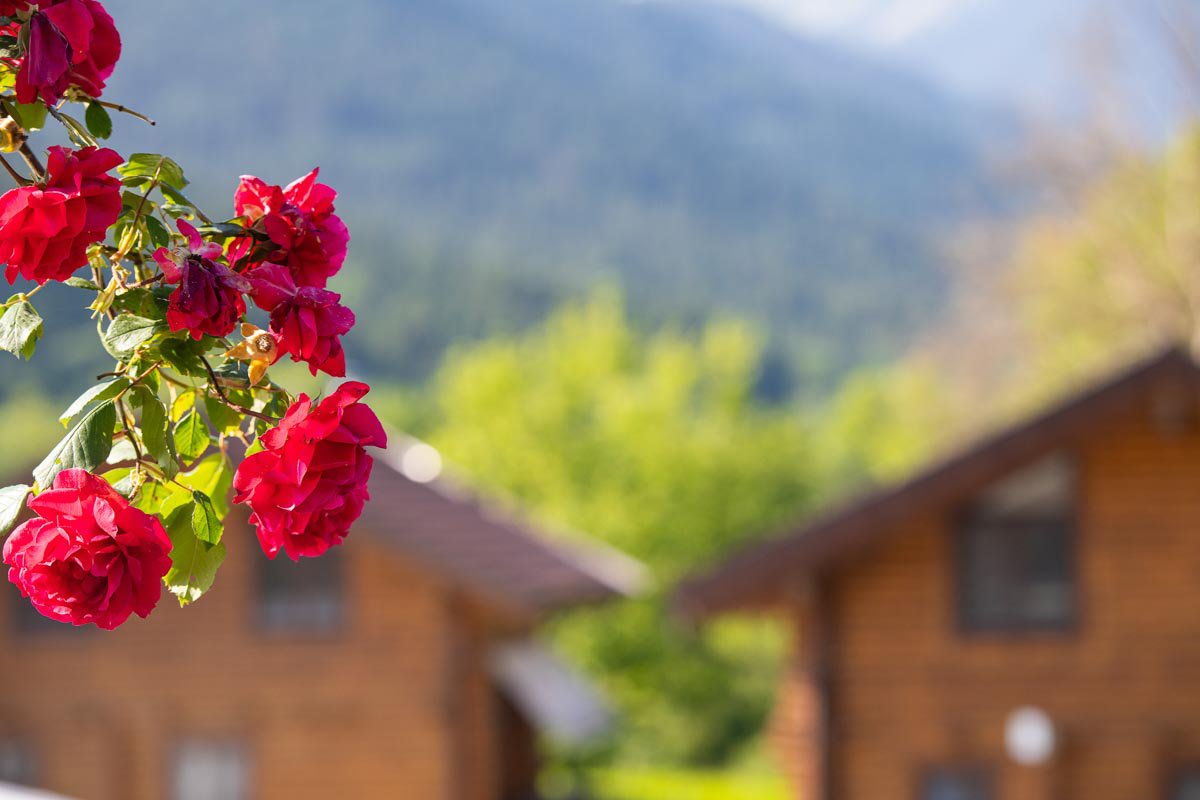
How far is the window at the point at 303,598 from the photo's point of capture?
48.9ft

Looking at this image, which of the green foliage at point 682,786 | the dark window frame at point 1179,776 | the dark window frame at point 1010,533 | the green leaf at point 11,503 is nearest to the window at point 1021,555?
the dark window frame at point 1010,533

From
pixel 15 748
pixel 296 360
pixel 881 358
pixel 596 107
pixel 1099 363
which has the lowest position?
pixel 296 360

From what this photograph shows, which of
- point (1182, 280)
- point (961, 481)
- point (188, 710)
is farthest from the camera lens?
point (1182, 280)

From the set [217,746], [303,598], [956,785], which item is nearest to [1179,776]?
[956,785]

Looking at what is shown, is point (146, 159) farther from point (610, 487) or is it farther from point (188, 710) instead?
point (610, 487)

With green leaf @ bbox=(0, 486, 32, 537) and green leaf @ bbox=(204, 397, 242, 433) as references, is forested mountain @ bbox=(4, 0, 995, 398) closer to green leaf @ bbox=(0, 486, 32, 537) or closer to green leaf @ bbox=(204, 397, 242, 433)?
green leaf @ bbox=(204, 397, 242, 433)

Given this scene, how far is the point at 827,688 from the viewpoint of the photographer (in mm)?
12898

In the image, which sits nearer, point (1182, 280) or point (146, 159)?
point (146, 159)

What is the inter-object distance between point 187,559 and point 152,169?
42 cm

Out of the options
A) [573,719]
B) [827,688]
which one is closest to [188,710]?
[573,719]

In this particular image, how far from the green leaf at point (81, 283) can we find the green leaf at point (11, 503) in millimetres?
213

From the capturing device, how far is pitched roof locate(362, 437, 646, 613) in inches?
574

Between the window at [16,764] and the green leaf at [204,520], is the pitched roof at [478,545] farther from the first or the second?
the green leaf at [204,520]

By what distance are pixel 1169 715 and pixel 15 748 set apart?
407 inches
